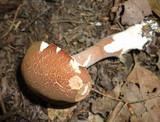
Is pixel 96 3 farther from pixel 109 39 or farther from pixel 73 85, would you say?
pixel 73 85

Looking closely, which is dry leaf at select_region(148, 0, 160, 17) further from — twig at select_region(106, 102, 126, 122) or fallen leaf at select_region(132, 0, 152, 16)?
twig at select_region(106, 102, 126, 122)

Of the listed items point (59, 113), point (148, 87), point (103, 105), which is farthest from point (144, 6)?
point (59, 113)

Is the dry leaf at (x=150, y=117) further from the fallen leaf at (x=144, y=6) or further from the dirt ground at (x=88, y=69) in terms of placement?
the fallen leaf at (x=144, y=6)

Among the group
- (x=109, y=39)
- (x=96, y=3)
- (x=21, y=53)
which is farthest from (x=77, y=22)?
(x=21, y=53)

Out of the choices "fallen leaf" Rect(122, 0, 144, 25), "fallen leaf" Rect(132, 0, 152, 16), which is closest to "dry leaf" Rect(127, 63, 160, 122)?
"fallen leaf" Rect(122, 0, 144, 25)

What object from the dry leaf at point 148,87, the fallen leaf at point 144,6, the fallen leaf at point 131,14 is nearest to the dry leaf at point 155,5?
the fallen leaf at point 144,6
